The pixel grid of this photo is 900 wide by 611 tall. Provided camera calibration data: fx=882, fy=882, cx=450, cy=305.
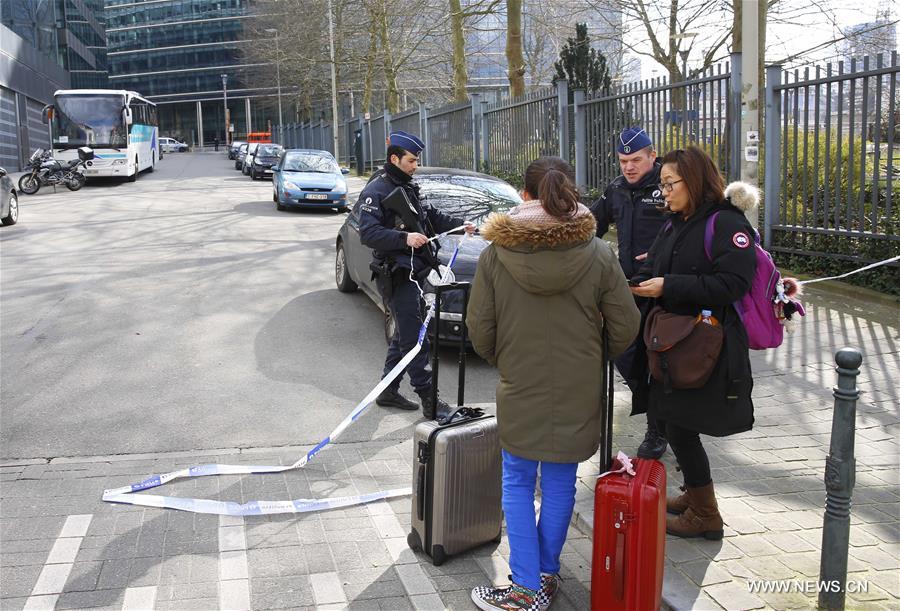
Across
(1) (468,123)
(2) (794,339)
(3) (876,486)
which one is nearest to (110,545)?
(3) (876,486)

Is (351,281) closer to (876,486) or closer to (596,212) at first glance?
(596,212)

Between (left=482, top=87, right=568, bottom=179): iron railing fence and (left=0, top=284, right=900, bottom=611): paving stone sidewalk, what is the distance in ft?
35.7

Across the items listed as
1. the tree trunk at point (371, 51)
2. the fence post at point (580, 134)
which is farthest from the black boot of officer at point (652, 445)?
the tree trunk at point (371, 51)

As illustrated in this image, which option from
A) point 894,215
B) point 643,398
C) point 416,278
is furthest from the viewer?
point 894,215

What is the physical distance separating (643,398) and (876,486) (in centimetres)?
164

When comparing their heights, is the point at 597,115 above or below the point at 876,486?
above

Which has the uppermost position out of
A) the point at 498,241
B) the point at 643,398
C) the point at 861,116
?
the point at 861,116

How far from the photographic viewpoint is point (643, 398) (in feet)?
13.7

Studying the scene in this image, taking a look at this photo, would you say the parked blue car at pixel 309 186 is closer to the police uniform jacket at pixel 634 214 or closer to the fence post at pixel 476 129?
the fence post at pixel 476 129

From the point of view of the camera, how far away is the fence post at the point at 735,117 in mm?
10859

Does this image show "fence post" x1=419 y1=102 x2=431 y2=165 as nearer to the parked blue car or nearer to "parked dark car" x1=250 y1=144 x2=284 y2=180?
the parked blue car

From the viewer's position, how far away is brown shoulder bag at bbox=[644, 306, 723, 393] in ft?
12.0

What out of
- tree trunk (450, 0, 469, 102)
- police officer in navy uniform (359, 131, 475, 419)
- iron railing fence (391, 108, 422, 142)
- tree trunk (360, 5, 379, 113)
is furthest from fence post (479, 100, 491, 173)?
tree trunk (360, 5, 379, 113)

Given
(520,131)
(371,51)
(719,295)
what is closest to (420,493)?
(719,295)
